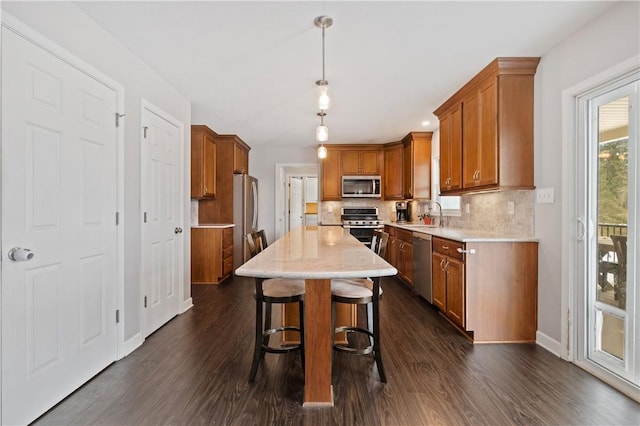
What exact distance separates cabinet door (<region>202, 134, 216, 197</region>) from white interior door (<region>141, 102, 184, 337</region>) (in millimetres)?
1656

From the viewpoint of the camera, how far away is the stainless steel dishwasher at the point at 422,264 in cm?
369

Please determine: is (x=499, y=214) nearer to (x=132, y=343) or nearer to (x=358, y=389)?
(x=358, y=389)

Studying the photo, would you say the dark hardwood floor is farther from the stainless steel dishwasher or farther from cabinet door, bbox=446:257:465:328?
the stainless steel dishwasher

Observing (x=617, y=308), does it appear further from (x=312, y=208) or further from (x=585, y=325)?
(x=312, y=208)

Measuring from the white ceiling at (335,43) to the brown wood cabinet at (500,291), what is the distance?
160cm

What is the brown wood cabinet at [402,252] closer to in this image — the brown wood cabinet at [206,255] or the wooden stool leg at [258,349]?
the brown wood cabinet at [206,255]

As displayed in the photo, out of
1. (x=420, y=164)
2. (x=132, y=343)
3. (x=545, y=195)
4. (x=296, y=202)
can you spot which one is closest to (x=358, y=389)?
(x=132, y=343)

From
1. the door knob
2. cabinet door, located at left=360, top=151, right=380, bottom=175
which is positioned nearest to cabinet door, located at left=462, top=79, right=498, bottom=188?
cabinet door, located at left=360, top=151, right=380, bottom=175

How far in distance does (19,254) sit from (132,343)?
1.29m

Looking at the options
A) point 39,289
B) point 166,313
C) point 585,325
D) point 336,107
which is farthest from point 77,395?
point 336,107

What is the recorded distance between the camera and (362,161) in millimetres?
6344

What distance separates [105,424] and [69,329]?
2.06ft

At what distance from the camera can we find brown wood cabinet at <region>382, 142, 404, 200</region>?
20.0 feet

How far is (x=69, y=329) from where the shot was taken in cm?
199
